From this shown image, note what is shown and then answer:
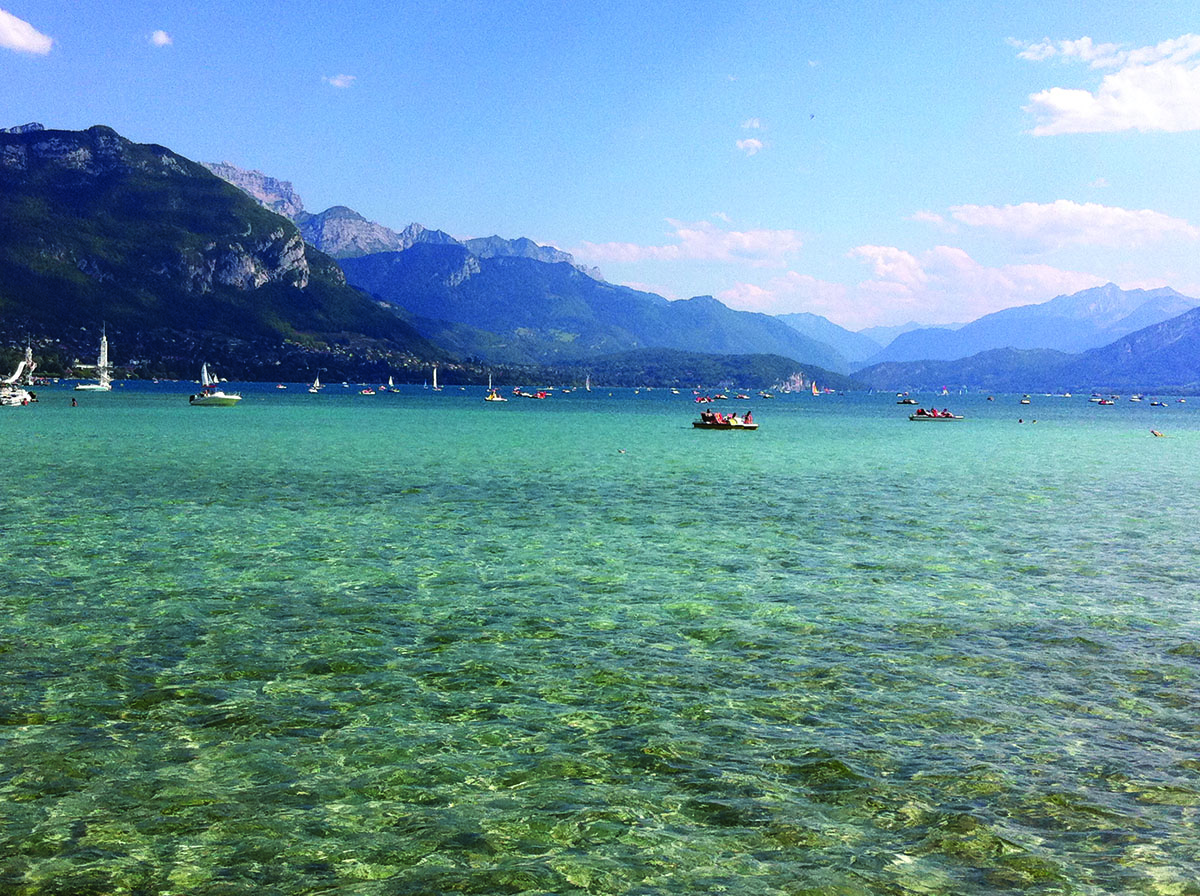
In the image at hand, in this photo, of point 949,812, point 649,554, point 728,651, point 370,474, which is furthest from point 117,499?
point 949,812

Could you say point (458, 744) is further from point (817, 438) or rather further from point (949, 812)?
point (817, 438)

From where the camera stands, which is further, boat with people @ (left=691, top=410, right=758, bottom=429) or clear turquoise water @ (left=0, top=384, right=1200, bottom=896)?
boat with people @ (left=691, top=410, right=758, bottom=429)

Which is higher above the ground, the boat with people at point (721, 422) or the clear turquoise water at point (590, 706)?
the boat with people at point (721, 422)

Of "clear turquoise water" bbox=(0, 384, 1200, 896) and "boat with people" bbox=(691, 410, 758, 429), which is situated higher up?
"boat with people" bbox=(691, 410, 758, 429)

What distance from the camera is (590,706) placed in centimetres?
1714

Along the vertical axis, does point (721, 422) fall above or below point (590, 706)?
above

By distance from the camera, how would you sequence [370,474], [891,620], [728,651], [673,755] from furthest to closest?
[370,474] → [891,620] → [728,651] → [673,755]

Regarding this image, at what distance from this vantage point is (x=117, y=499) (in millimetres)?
46844

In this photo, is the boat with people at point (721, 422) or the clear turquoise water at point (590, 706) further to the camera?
the boat with people at point (721, 422)

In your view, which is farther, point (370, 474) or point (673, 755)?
point (370, 474)

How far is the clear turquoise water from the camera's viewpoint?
11.5 meters

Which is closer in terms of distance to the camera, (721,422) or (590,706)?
(590,706)

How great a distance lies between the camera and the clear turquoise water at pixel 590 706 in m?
11.5

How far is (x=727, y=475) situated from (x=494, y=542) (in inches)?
1406
